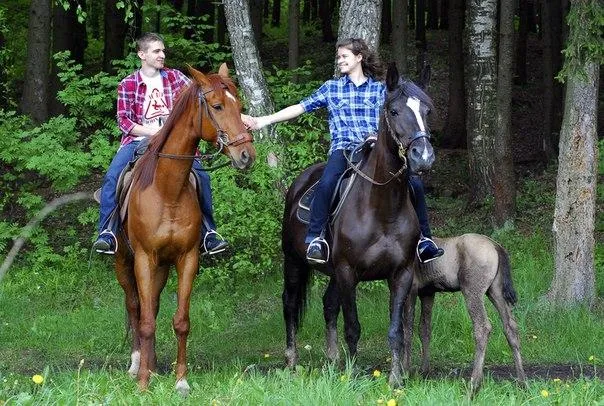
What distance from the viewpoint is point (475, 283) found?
9.80 metres

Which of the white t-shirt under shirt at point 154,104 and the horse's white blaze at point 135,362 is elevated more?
the white t-shirt under shirt at point 154,104

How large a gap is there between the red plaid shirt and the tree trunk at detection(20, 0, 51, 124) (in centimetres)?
1035

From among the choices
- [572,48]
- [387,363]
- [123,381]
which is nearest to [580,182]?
[572,48]

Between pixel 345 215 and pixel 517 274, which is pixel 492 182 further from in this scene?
pixel 345 215

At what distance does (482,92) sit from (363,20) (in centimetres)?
462

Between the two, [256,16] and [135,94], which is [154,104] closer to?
[135,94]

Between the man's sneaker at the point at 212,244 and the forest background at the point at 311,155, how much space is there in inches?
75.0

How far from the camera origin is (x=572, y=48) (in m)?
11.8

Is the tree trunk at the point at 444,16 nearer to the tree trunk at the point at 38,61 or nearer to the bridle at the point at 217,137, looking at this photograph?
the tree trunk at the point at 38,61

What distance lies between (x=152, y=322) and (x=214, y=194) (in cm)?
499

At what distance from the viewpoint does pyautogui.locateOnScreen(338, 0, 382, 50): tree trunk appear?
13914mm

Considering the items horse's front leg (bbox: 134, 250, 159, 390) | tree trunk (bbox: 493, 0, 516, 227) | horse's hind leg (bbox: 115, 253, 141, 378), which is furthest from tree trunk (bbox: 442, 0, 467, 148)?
horse's front leg (bbox: 134, 250, 159, 390)

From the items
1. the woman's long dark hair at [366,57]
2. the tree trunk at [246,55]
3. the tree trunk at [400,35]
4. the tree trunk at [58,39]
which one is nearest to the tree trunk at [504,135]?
the tree trunk at [400,35]

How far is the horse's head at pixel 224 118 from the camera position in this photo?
27.2 ft
